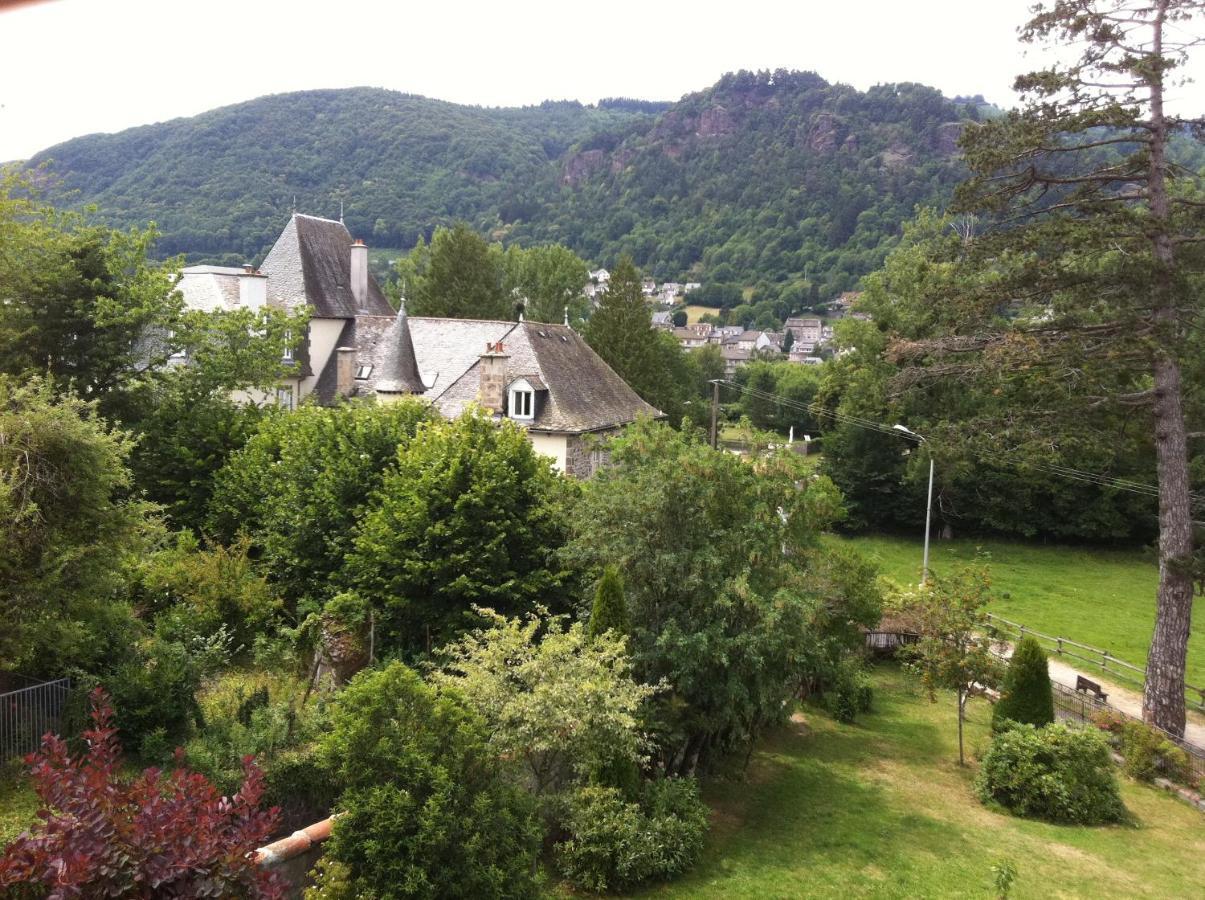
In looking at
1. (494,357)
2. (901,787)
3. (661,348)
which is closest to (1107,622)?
(901,787)

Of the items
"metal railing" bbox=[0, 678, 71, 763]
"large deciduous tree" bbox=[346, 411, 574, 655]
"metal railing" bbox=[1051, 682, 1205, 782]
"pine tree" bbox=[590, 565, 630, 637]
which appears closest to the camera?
"metal railing" bbox=[0, 678, 71, 763]

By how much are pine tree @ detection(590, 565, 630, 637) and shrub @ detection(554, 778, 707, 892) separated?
2.76 m

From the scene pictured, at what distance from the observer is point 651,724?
15.0 meters

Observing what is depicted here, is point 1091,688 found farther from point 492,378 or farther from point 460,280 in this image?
point 460,280

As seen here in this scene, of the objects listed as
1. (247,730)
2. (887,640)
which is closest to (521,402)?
(887,640)

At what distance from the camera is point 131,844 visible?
7.60 m

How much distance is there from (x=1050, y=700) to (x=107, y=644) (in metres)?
18.5

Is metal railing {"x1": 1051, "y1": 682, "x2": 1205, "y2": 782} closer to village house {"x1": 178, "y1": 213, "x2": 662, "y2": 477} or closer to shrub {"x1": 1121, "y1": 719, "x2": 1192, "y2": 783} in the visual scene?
shrub {"x1": 1121, "y1": 719, "x2": 1192, "y2": 783}

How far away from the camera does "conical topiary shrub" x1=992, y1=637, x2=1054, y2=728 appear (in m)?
19.9

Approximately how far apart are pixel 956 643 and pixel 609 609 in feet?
27.9

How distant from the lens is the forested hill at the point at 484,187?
116 meters

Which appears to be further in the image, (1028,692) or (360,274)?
(360,274)

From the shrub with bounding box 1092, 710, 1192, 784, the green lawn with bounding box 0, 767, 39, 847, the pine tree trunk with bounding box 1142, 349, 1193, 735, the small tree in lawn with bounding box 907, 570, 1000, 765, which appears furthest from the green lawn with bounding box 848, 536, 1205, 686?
the green lawn with bounding box 0, 767, 39, 847

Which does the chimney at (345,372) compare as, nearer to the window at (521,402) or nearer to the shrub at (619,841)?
the window at (521,402)
